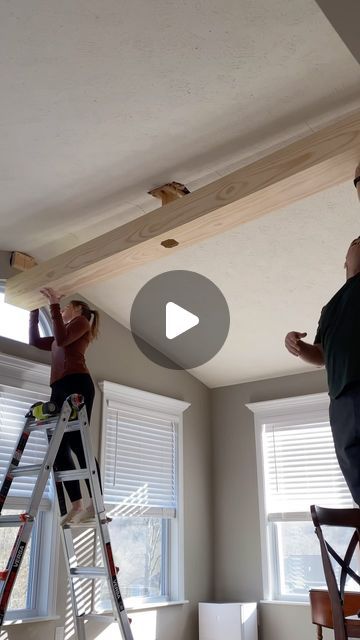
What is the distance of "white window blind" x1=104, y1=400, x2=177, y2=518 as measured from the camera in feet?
16.1

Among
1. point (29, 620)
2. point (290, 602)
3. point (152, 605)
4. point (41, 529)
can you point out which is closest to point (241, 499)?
point (290, 602)

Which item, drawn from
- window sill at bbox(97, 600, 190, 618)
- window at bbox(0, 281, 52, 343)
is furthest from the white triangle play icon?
window sill at bbox(97, 600, 190, 618)

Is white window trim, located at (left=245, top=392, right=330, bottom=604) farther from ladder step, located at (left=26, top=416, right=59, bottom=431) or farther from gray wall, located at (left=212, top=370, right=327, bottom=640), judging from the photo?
ladder step, located at (left=26, top=416, right=59, bottom=431)

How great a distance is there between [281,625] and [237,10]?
4744mm

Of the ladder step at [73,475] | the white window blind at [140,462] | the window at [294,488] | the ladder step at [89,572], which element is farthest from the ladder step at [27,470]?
the window at [294,488]

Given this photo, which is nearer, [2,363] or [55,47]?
[55,47]

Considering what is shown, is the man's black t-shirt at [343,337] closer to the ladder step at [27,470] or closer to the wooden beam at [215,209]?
the wooden beam at [215,209]

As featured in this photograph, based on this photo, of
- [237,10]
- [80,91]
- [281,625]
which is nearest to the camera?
[237,10]

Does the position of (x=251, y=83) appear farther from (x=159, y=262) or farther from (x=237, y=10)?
(x=159, y=262)

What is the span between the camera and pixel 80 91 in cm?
285

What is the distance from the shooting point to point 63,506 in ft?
11.3

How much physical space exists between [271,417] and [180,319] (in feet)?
4.46

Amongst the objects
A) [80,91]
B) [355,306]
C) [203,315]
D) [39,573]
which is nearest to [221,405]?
[203,315]

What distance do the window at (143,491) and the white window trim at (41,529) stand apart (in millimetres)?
568
